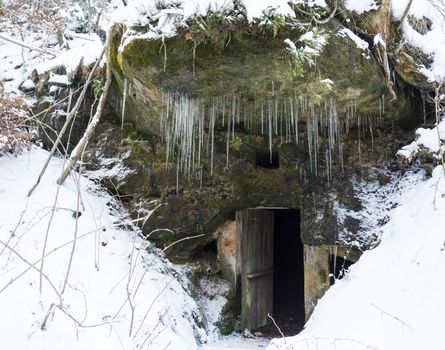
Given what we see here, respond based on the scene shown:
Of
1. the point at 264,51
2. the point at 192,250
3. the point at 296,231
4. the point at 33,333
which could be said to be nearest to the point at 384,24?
the point at 264,51

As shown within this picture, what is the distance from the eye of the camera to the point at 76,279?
474cm

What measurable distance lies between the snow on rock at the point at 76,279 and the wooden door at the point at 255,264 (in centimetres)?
127

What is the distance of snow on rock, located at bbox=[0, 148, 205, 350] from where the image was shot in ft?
12.5

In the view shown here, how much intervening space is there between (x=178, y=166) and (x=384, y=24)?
3.45 metres

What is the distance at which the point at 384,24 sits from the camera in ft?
17.2

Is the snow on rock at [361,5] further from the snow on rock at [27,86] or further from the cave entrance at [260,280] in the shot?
the snow on rock at [27,86]

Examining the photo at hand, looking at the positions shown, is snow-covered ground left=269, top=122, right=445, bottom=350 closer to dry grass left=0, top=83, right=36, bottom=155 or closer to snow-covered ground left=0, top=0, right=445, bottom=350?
snow-covered ground left=0, top=0, right=445, bottom=350

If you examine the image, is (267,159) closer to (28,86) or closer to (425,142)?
(425,142)

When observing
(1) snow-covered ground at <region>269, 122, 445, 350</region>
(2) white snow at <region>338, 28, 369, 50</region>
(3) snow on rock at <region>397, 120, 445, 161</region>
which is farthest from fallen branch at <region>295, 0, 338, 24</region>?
(1) snow-covered ground at <region>269, 122, 445, 350</region>

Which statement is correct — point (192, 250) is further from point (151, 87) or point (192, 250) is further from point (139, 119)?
point (151, 87)

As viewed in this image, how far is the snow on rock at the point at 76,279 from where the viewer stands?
3797 mm

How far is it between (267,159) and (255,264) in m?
1.93

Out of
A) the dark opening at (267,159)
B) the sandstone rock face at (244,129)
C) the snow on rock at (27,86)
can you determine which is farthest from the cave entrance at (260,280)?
the snow on rock at (27,86)

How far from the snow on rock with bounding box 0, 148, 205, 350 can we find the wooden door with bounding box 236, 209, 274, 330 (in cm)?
127
